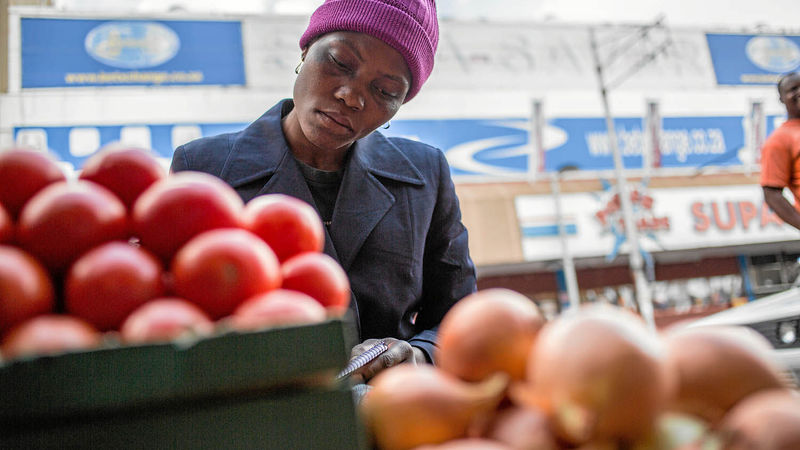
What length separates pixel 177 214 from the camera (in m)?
0.80

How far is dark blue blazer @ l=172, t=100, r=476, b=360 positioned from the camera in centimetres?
192

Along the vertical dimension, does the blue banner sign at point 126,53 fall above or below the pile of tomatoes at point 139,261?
above

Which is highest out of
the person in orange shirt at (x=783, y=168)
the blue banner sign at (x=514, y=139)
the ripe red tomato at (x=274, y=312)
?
the blue banner sign at (x=514, y=139)

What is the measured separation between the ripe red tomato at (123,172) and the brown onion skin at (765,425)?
84cm

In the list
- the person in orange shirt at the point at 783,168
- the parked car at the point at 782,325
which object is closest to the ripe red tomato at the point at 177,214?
the parked car at the point at 782,325

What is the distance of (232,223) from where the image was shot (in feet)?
2.74

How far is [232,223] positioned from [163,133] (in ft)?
34.0

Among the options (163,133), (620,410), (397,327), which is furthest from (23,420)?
(163,133)

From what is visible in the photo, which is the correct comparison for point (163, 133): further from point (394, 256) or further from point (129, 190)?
point (129, 190)

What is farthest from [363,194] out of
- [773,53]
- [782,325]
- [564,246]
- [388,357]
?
[773,53]

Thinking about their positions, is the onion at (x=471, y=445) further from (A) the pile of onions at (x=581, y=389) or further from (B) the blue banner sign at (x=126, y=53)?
(B) the blue banner sign at (x=126, y=53)

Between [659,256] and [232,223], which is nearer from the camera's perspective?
[232,223]

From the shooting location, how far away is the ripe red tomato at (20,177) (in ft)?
2.79

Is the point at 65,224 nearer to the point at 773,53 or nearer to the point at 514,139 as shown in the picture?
the point at 514,139
